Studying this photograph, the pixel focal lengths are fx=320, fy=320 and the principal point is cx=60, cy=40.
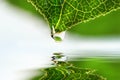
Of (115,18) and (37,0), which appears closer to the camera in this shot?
(37,0)

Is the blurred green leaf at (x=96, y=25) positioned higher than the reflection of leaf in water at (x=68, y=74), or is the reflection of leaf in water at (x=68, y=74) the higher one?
the blurred green leaf at (x=96, y=25)

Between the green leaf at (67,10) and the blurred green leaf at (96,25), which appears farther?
the blurred green leaf at (96,25)

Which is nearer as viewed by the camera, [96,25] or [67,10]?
[67,10]

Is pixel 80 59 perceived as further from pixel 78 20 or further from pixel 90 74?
pixel 78 20

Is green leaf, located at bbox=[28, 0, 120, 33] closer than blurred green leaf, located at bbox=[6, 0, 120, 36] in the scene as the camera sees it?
Yes

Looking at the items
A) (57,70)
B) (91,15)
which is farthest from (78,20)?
(57,70)
